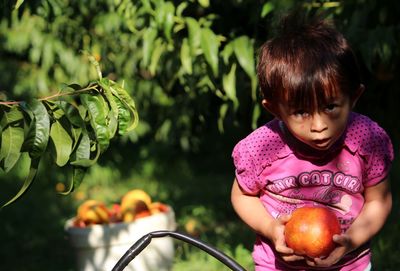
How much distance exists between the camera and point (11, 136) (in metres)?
2.05

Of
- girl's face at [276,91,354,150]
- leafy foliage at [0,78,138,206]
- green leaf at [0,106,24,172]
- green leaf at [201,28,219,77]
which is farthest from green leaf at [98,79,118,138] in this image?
green leaf at [201,28,219,77]

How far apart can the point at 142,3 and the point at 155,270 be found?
126cm

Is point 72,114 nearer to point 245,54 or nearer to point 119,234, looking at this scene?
point 245,54

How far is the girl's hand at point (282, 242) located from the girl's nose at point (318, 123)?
27cm

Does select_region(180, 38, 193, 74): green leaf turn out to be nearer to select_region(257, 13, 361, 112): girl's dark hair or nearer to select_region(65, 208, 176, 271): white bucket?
select_region(65, 208, 176, 271): white bucket

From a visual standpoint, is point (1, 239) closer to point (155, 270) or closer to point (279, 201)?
point (155, 270)

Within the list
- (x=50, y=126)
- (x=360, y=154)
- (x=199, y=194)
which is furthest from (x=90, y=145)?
(x=199, y=194)

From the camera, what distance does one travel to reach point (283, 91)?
2246 millimetres

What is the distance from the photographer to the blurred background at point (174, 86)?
3.39 meters

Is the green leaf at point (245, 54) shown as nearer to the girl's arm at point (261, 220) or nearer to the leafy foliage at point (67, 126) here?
the girl's arm at point (261, 220)

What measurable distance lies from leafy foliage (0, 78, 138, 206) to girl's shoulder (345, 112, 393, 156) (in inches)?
25.3

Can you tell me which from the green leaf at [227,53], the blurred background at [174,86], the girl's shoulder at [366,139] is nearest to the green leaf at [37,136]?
the blurred background at [174,86]

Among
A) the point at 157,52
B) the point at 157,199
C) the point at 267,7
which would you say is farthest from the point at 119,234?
the point at 157,199

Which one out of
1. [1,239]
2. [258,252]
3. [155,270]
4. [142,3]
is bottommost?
[1,239]
